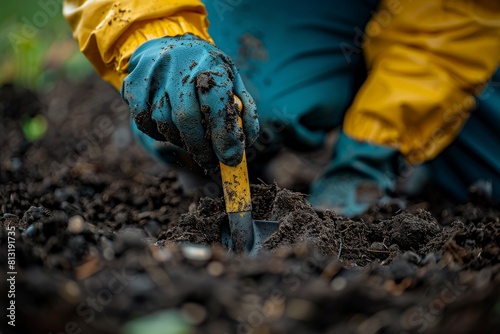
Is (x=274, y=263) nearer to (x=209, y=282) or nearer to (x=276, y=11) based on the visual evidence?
(x=209, y=282)

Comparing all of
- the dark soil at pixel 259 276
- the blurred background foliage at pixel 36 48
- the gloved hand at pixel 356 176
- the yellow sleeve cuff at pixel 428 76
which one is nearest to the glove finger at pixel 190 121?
the dark soil at pixel 259 276

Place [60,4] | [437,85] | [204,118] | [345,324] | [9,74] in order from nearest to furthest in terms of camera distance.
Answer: [345,324]
[204,118]
[437,85]
[9,74]
[60,4]

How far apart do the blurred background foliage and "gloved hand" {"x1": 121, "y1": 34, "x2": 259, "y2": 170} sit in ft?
7.42

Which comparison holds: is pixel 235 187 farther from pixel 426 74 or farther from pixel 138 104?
pixel 426 74

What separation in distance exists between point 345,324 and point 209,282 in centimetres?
21

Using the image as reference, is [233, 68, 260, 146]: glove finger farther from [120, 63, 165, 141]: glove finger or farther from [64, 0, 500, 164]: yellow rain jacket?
[64, 0, 500, 164]: yellow rain jacket

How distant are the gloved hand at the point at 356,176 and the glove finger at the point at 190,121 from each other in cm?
77

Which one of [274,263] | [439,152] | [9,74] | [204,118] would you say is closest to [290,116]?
[439,152]

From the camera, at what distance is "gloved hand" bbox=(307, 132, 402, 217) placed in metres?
2.13

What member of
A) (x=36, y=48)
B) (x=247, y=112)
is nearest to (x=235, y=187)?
(x=247, y=112)

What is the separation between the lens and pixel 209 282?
0.94m

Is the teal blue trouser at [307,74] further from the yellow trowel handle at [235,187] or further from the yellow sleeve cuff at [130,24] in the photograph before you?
the yellow trowel handle at [235,187]

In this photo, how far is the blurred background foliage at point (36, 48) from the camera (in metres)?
3.54

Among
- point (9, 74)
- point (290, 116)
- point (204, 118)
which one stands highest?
point (204, 118)
